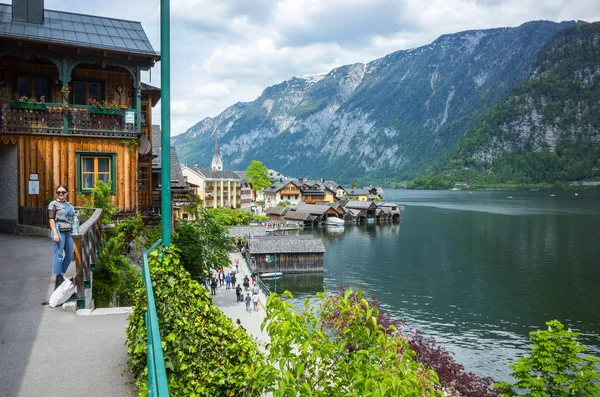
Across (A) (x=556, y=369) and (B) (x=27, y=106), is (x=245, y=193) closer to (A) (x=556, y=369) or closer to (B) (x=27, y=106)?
(B) (x=27, y=106)

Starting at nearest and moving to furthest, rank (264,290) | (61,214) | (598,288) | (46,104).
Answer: (61,214), (46,104), (264,290), (598,288)

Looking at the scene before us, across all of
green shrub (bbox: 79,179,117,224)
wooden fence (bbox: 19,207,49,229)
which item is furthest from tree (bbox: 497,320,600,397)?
wooden fence (bbox: 19,207,49,229)

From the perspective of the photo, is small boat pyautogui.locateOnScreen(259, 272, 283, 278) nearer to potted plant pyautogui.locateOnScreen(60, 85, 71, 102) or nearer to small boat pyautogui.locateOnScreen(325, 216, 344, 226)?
potted plant pyautogui.locateOnScreen(60, 85, 71, 102)

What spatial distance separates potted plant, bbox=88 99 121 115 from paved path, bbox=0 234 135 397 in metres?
8.90

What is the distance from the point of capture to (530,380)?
61.9ft

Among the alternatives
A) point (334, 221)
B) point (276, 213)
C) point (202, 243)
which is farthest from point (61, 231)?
point (276, 213)

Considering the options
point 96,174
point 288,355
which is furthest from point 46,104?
point 288,355

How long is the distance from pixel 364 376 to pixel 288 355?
0.84m

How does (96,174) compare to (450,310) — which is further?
(450,310)

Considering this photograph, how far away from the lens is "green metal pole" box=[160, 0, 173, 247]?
6991mm

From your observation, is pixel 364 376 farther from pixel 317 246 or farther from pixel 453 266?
pixel 453 266

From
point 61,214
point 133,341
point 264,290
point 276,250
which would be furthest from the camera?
point 276,250

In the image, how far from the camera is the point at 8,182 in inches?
675

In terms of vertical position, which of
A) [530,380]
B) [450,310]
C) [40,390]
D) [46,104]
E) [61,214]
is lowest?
[450,310]
